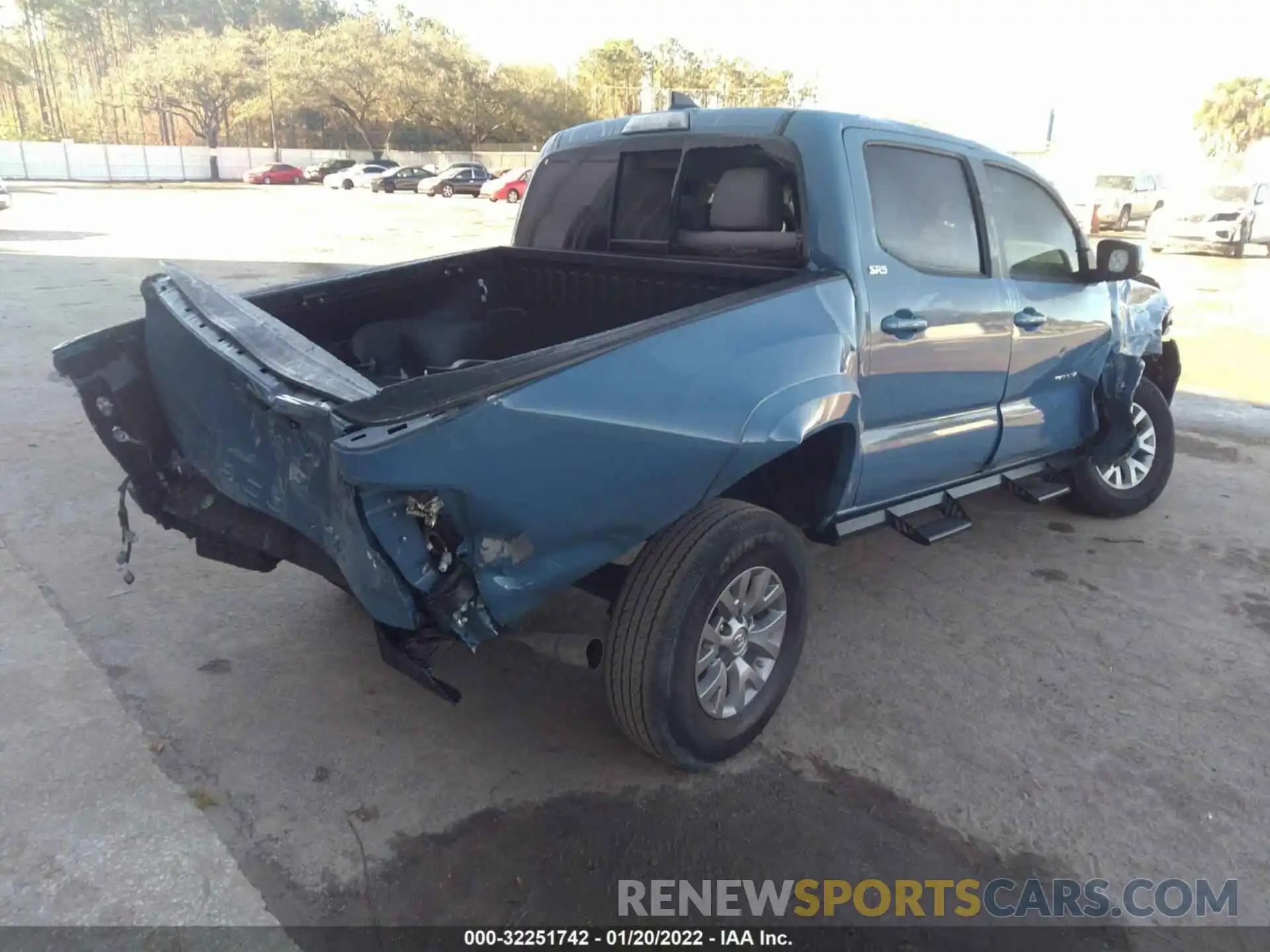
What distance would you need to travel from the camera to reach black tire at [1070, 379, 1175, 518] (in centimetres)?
524

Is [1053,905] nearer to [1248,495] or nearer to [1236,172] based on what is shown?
[1248,495]

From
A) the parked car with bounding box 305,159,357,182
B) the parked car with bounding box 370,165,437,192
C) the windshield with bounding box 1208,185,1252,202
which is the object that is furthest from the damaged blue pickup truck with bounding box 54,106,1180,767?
the parked car with bounding box 305,159,357,182

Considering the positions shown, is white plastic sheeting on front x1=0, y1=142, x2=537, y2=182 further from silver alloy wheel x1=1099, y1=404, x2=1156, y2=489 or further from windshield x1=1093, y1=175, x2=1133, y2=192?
silver alloy wheel x1=1099, y1=404, x2=1156, y2=489

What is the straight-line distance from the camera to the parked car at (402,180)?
41.2 m

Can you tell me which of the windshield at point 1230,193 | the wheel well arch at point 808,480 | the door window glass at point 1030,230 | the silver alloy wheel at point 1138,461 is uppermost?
the door window glass at point 1030,230

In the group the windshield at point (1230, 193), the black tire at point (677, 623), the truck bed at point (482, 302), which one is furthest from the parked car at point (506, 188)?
the black tire at point (677, 623)

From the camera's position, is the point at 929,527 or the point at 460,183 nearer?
the point at 929,527

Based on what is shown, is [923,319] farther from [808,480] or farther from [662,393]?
[662,393]

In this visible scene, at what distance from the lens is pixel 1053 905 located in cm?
256

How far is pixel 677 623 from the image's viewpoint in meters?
2.75

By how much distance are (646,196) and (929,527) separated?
1.94m

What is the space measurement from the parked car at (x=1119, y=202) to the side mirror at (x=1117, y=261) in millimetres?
21891

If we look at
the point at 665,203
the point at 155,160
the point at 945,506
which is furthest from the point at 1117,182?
the point at 155,160

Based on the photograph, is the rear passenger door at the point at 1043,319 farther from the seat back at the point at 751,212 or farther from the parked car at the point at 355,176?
the parked car at the point at 355,176
